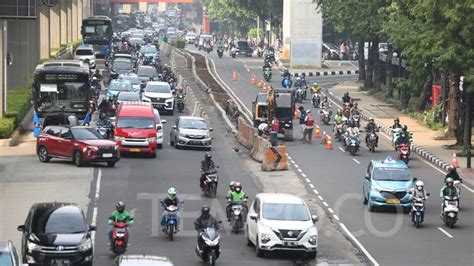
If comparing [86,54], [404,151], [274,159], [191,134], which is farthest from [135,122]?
[86,54]

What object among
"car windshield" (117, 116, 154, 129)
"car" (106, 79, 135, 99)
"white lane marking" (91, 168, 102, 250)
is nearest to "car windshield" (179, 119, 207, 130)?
"car windshield" (117, 116, 154, 129)

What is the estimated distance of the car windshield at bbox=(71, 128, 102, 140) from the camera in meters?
48.2

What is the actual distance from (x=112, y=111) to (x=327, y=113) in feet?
36.9

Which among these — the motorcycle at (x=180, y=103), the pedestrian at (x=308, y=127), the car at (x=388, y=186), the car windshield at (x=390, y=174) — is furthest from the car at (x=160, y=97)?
the car windshield at (x=390, y=174)

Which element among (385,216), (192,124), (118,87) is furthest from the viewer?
(118,87)

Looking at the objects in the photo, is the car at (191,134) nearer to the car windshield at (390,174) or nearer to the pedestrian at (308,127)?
the pedestrian at (308,127)

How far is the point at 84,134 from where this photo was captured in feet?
159

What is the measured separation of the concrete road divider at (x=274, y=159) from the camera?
49.7m

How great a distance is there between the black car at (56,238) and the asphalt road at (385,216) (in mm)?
7117

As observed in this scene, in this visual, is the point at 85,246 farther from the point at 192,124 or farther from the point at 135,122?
the point at 192,124

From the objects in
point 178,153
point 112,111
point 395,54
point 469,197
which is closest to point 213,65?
point 395,54

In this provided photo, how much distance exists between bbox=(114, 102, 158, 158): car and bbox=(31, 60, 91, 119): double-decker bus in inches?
211

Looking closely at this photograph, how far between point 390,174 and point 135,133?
1359 cm

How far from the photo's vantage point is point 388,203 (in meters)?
39.4
